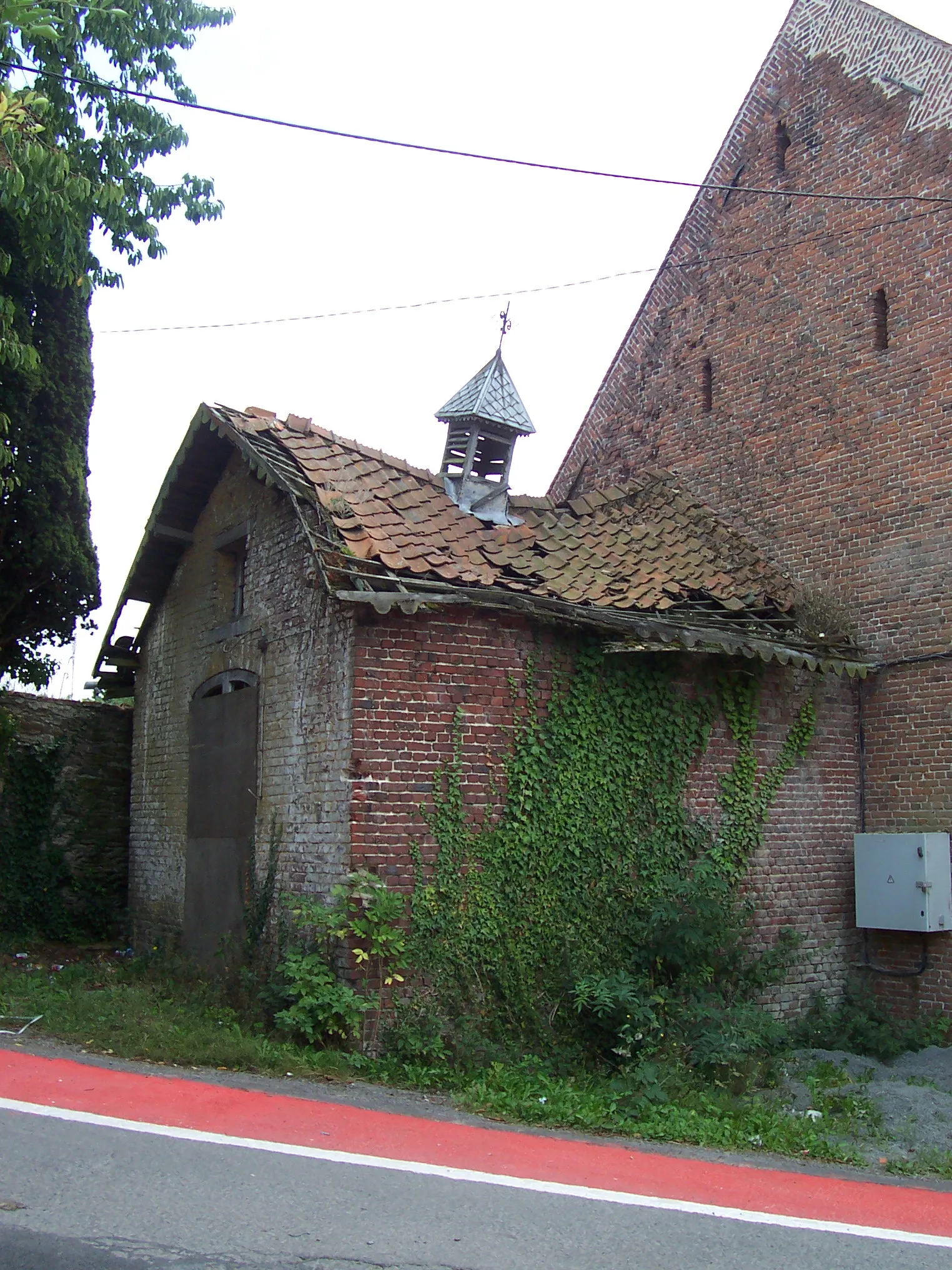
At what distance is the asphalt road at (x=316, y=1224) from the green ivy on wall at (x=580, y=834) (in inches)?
129

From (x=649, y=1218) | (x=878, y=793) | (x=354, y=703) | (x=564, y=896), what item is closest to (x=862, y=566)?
(x=878, y=793)

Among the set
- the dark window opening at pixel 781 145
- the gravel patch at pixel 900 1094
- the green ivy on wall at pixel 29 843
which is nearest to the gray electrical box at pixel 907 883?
the gravel patch at pixel 900 1094

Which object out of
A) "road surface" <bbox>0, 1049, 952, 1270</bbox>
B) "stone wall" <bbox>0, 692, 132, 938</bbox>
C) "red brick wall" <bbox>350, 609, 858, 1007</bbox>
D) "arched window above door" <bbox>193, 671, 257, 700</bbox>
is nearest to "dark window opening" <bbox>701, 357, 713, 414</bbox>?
"red brick wall" <bbox>350, 609, 858, 1007</bbox>

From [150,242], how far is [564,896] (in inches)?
338

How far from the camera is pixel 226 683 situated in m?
11.2

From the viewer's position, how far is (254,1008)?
28.5 ft

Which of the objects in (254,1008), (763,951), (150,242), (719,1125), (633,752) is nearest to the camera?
(719,1125)

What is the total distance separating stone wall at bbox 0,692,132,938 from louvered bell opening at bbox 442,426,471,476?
5.90 m

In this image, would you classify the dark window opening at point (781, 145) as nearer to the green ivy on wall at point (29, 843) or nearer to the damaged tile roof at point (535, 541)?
the damaged tile roof at point (535, 541)

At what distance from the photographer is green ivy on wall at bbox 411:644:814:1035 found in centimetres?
875

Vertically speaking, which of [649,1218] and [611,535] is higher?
[611,535]

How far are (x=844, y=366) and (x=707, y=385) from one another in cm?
205

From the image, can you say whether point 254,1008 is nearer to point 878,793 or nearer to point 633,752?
point 633,752

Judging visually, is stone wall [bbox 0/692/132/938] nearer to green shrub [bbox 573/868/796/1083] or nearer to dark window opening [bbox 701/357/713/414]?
green shrub [bbox 573/868/796/1083]
